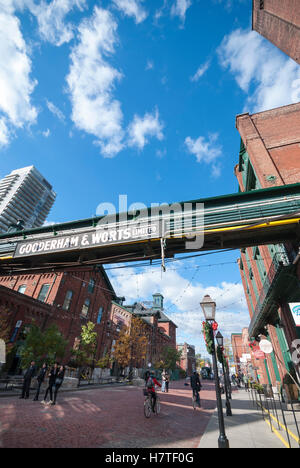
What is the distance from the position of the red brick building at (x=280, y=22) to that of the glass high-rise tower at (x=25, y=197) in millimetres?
107446

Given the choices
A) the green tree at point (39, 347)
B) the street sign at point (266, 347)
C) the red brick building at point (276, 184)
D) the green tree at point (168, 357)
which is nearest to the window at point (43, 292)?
the green tree at point (39, 347)

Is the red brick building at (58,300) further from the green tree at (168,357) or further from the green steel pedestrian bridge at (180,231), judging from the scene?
the green tree at (168,357)

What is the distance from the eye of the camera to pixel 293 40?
47.8ft

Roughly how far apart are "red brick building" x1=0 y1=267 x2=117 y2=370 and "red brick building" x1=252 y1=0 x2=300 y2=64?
22.6 meters

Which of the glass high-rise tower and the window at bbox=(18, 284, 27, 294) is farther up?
the glass high-rise tower

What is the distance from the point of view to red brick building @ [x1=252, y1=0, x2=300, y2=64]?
1383cm

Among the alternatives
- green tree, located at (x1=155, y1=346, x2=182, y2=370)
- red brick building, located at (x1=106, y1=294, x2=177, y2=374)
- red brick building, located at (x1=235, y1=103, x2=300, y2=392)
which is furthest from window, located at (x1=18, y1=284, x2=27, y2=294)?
green tree, located at (x1=155, y1=346, x2=182, y2=370)

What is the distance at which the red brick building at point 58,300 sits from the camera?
19562 millimetres

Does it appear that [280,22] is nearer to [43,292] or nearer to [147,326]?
[43,292]

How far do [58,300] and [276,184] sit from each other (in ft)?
75.0

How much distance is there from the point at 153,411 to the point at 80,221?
28.9ft

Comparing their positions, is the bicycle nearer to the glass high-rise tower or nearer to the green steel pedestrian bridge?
the green steel pedestrian bridge
